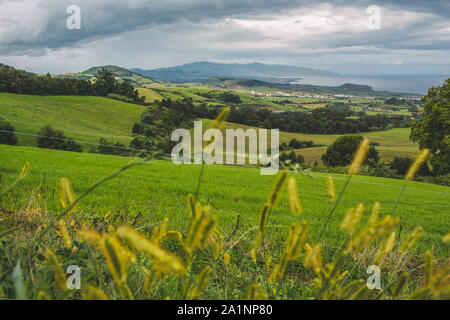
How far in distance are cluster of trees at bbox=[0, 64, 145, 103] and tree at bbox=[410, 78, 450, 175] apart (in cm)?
6580

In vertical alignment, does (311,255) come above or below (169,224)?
above

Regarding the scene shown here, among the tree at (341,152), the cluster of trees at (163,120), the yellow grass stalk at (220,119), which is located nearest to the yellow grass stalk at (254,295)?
the yellow grass stalk at (220,119)

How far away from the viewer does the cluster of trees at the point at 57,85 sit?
64.8m

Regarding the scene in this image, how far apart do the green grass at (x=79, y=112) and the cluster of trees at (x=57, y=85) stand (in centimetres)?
296

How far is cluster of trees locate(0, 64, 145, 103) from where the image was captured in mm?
64812

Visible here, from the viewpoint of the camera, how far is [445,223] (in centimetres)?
728

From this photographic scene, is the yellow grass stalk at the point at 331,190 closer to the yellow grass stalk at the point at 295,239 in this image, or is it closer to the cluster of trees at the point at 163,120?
the yellow grass stalk at the point at 295,239

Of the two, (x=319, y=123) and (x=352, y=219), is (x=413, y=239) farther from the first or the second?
(x=319, y=123)

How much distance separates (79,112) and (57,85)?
14.0 metres

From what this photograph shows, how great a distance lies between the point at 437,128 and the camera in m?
26.4

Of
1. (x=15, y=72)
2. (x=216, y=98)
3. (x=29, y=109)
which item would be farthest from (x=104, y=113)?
(x=216, y=98)

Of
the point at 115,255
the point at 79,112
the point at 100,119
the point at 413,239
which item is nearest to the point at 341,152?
the point at 100,119

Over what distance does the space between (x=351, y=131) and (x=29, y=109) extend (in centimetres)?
6276

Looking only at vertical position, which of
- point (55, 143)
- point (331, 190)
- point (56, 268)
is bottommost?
point (55, 143)
